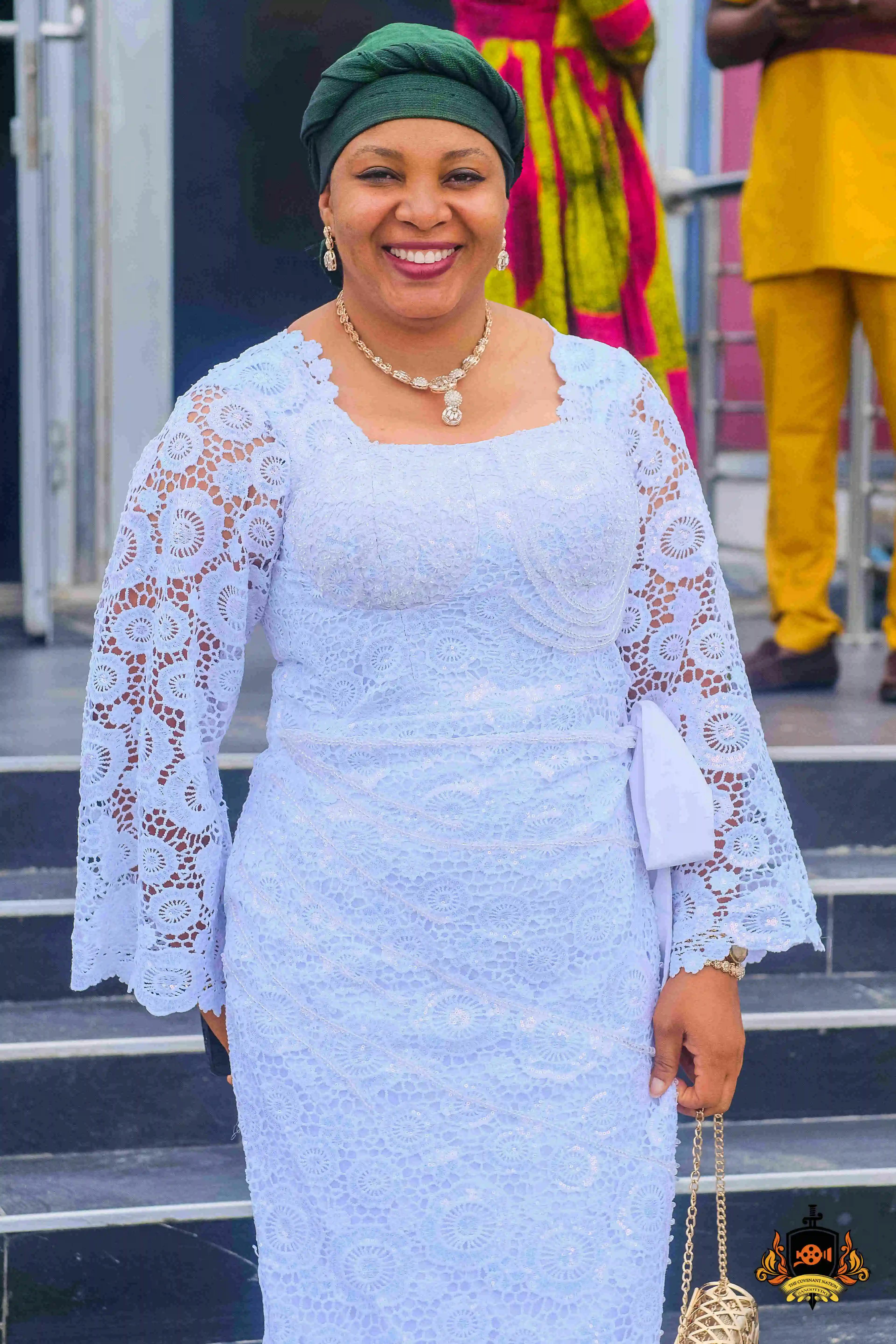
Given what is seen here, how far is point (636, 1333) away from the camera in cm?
182

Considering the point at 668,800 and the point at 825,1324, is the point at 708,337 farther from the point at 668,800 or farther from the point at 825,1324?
the point at 668,800

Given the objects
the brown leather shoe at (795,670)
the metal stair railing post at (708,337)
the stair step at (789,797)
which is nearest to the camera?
the stair step at (789,797)

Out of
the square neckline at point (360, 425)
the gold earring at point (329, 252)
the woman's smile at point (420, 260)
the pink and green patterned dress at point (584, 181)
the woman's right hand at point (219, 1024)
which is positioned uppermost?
the pink and green patterned dress at point (584, 181)

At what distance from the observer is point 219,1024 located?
194cm

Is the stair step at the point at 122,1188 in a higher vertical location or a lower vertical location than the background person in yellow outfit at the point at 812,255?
lower

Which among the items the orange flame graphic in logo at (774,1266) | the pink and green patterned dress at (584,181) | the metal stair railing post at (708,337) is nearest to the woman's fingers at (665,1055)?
the orange flame graphic in logo at (774,1266)

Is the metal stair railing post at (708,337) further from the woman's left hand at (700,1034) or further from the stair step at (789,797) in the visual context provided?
the woman's left hand at (700,1034)

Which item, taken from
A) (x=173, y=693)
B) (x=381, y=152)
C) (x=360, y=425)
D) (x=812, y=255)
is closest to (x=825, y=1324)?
(x=173, y=693)

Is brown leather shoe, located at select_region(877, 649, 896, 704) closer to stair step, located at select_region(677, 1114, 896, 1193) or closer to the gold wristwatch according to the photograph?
stair step, located at select_region(677, 1114, 896, 1193)

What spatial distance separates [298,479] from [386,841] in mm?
376

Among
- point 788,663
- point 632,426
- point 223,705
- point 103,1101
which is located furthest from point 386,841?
point 788,663

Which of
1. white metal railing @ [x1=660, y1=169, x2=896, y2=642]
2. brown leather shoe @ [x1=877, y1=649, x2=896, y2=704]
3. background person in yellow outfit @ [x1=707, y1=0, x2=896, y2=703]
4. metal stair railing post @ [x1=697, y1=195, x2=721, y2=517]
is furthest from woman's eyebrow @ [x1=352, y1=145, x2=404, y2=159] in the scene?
metal stair railing post @ [x1=697, y1=195, x2=721, y2=517]

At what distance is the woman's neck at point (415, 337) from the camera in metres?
1.81

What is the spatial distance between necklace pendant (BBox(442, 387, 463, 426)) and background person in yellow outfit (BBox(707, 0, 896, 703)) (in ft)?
7.89
